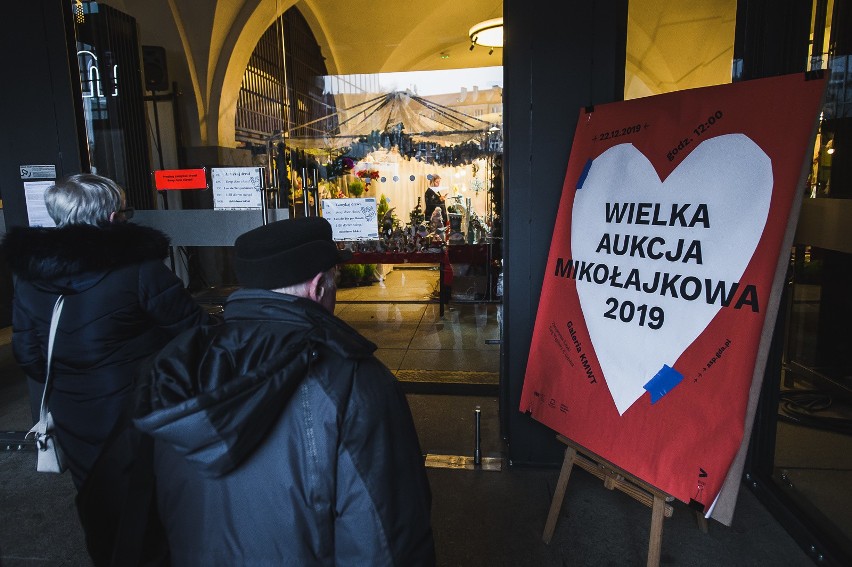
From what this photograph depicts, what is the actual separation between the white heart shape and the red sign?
8.96 feet

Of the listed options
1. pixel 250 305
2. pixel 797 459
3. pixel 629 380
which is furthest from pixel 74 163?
pixel 797 459

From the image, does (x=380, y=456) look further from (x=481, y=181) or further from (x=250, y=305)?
(x=481, y=181)

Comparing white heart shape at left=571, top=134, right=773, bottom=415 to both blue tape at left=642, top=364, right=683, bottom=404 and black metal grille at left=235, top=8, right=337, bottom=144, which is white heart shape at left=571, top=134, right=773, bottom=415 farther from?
black metal grille at left=235, top=8, right=337, bottom=144

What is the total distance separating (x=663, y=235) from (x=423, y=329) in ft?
14.1

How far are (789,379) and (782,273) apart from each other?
352 centimetres

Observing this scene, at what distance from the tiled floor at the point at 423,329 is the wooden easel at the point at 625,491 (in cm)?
136

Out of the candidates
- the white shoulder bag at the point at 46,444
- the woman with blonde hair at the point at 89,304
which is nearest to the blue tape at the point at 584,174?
the woman with blonde hair at the point at 89,304

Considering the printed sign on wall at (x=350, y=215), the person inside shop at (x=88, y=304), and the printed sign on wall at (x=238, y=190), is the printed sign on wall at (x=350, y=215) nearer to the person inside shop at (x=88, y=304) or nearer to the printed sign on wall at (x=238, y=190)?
the printed sign on wall at (x=238, y=190)

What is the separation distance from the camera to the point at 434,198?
5.48m

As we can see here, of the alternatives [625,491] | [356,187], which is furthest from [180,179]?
[625,491]

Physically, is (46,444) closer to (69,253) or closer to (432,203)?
(69,253)

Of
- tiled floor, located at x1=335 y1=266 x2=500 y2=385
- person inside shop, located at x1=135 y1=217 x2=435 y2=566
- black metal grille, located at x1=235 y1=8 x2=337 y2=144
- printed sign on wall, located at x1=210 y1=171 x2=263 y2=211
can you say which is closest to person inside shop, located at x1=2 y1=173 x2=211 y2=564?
person inside shop, located at x1=135 y1=217 x2=435 y2=566

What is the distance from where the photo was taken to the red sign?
12.9 feet

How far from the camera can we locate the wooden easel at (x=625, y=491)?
2.09 metres
